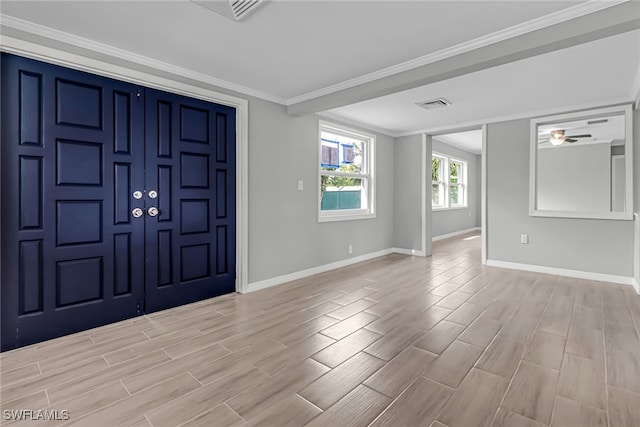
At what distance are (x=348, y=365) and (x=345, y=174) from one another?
347 cm

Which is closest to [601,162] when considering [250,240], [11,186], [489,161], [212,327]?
[489,161]

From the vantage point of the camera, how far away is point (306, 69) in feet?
9.89

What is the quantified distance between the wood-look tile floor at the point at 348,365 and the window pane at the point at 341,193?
6.17ft

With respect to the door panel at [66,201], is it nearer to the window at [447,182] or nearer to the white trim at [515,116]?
the white trim at [515,116]

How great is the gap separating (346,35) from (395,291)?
2709mm

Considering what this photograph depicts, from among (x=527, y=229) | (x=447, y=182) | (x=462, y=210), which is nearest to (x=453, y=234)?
(x=462, y=210)

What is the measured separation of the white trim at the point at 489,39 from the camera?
6.47 feet

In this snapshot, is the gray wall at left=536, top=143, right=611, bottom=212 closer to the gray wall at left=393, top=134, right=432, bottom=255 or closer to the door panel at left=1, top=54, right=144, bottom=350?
the gray wall at left=393, top=134, right=432, bottom=255

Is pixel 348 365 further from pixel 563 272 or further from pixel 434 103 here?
pixel 563 272

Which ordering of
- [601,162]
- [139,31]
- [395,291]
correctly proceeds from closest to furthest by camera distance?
1. [139,31]
2. [395,291]
3. [601,162]

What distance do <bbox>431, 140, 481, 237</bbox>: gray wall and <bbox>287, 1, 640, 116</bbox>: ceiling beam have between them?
14.9ft

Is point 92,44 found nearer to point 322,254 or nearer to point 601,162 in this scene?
point 322,254

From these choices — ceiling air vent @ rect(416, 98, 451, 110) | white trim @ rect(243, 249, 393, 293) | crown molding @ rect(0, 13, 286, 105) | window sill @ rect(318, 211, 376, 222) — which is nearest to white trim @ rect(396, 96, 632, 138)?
ceiling air vent @ rect(416, 98, 451, 110)

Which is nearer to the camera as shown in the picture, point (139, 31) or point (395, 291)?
point (139, 31)
